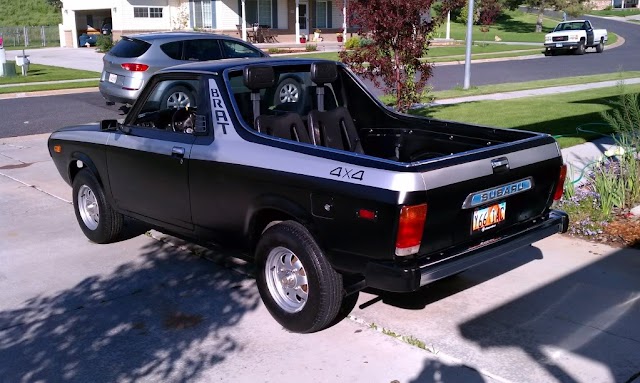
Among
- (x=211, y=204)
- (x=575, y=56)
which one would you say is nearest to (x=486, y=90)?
(x=211, y=204)

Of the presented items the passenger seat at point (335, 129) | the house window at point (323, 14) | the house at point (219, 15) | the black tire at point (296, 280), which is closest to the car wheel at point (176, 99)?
the passenger seat at point (335, 129)

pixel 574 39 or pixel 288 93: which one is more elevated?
pixel 574 39

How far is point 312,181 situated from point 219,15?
42.7m

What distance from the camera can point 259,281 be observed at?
16.8 feet

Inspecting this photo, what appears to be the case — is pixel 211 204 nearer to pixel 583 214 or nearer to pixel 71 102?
pixel 583 214

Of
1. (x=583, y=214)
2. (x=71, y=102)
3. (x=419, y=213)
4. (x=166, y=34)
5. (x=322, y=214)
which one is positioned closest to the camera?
(x=419, y=213)

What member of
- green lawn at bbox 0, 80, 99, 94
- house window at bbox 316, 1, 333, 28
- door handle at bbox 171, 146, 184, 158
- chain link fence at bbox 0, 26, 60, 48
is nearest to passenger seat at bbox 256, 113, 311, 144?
door handle at bbox 171, 146, 184, 158

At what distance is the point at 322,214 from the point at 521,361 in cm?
151

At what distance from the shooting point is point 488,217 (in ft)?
15.8

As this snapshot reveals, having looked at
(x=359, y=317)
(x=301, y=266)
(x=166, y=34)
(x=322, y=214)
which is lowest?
(x=359, y=317)

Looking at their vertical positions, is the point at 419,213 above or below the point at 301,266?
above

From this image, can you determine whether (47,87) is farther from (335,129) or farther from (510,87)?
(335,129)

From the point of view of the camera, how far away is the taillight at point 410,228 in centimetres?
422

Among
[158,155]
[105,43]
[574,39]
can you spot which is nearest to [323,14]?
[105,43]
